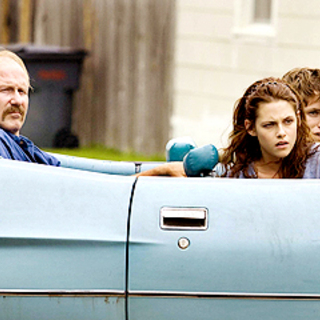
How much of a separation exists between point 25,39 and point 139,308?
25.3 ft

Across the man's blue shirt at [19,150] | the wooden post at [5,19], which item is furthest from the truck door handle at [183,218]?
the wooden post at [5,19]

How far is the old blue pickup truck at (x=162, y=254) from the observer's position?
2.62m

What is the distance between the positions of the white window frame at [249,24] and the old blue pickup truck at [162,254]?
17.5 feet

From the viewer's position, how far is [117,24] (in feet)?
29.9

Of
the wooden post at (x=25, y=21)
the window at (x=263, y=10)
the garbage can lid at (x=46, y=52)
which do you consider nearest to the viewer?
the window at (x=263, y=10)

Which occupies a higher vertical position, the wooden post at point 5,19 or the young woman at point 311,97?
the wooden post at point 5,19

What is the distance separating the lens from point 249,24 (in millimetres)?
8141

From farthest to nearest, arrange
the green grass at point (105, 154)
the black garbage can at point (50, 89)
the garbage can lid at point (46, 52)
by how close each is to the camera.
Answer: the black garbage can at point (50, 89)
the garbage can lid at point (46, 52)
the green grass at point (105, 154)

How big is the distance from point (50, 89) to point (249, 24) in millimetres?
2443

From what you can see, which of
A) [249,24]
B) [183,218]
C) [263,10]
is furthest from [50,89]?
[183,218]

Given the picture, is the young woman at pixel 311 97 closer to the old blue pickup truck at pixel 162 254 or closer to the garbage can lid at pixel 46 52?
the old blue pickup truck at pixel 162 254

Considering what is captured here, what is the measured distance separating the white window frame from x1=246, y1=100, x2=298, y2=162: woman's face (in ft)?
15.4

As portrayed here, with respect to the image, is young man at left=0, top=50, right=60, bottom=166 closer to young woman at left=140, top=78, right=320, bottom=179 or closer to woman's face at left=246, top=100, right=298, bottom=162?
young woman at left=140, top=78, right=320, bottom=179

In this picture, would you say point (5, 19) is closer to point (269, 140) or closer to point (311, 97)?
point (311, 97)
